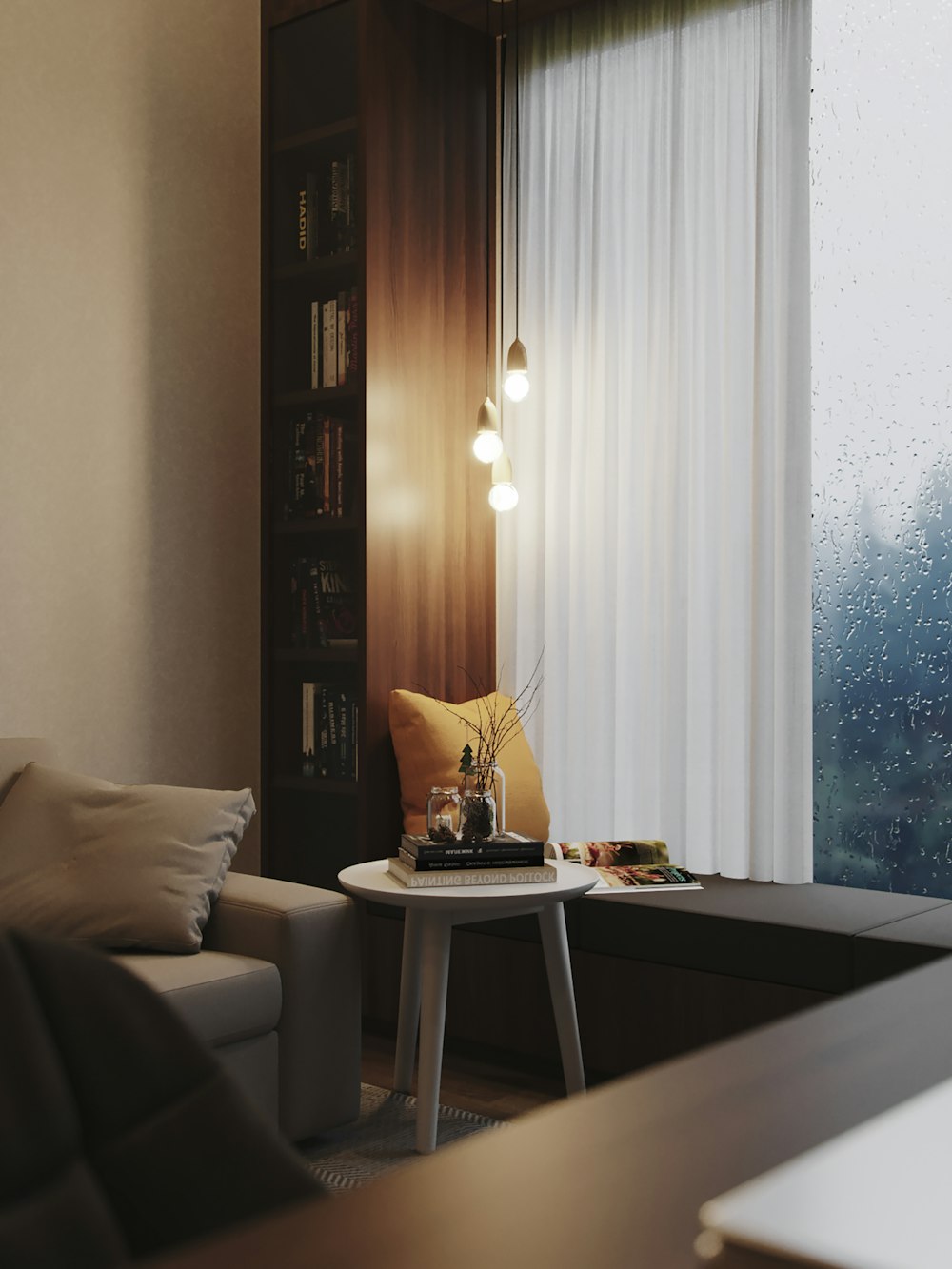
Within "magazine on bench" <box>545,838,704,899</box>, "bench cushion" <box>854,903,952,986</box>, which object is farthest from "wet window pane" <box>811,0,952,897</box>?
"bench cushion" <box>854,903,952,986</box>

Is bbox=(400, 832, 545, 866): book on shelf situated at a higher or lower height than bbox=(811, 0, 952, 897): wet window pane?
lower

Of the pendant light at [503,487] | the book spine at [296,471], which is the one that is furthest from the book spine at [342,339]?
the pendant light at [503,487]

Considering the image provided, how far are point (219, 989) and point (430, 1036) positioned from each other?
435 mm

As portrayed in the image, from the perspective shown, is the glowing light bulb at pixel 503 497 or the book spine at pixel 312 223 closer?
the glowing light bulb at pixel 503 497

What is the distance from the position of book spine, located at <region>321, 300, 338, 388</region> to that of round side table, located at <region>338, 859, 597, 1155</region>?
1.53 meters

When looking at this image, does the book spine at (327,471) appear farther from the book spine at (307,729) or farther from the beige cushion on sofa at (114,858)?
the beige cushion on sofa at (114,858)

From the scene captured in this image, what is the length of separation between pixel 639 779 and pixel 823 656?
2.03 feet

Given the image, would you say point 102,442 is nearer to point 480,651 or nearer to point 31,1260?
point 480,651

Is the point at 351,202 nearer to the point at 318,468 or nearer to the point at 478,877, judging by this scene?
the point at 318,468

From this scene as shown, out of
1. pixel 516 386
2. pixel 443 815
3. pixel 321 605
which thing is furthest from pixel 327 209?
pixel 443 815

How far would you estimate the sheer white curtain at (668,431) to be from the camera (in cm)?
339

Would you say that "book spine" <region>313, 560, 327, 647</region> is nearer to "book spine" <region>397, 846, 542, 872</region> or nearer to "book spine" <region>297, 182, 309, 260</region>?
"book spine" <region>297, 182, 309, 260</region>

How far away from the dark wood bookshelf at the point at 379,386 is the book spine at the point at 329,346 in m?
0.06

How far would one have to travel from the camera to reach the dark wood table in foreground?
0.49 meters
